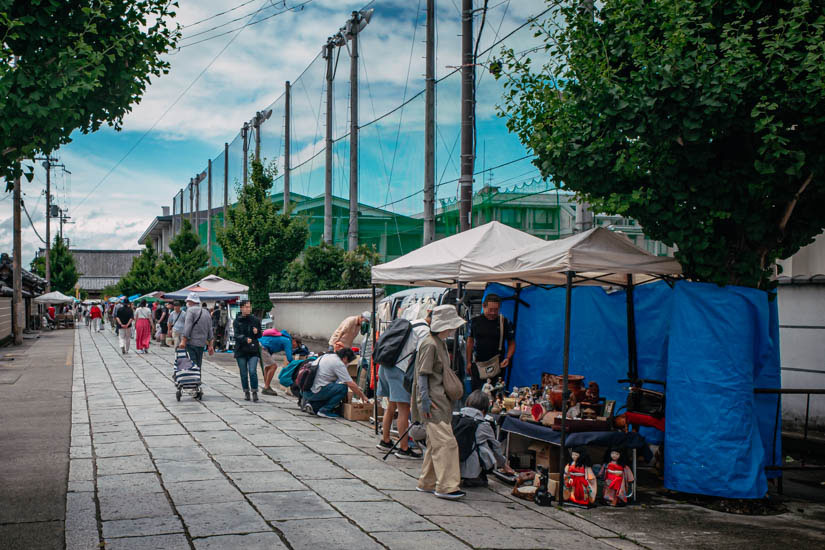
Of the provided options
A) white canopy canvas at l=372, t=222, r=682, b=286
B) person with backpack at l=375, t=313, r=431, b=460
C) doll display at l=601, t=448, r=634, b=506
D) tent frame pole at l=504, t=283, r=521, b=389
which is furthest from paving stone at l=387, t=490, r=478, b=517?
tent frame pole at l=504, t=283, r=521, b=389

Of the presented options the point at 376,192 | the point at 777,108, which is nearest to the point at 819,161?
the point at 777,108

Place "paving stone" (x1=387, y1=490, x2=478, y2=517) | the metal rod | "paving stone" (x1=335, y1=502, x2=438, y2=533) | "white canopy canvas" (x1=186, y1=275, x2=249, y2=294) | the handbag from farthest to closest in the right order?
the metal rod → "white canopy canvas" (x1=186, y1=275, x2=249, y2=294) → the handbag → "paving stone" (x1=387, y1=490, x2=478, y2=517) → "paving stone" (x1=335, y1=502, x2=438, y2=533)

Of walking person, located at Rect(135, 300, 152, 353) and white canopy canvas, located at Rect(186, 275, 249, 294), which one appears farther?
walking person, located at Rect(135, 300, 152, 353)

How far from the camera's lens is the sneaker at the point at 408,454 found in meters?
8.98

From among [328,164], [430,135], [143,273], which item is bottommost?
[143,273]

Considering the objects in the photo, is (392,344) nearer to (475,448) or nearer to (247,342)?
(475,448)

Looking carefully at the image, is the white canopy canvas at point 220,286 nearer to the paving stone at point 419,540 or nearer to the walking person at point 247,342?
the walking person at point 247,342

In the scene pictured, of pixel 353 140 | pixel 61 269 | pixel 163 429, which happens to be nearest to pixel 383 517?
pixel 163 429

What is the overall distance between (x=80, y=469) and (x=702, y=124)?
7069 mm

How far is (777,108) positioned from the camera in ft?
21.7

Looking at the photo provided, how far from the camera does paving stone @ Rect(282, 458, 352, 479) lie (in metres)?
7.79

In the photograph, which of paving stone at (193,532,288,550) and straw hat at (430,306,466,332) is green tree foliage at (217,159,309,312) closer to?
straw hat at (430,306,466,332)

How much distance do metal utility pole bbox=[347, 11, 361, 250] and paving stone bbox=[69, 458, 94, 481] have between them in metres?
17.5

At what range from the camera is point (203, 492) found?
6.97 meters
